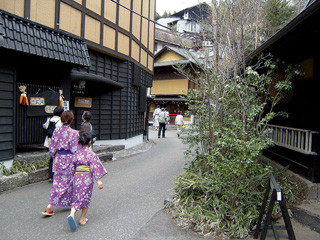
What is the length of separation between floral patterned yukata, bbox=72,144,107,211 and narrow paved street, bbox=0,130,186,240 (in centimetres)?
45

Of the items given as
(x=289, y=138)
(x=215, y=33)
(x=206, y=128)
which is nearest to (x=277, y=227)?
(x=206, y=128)

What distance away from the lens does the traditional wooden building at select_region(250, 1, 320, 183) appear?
450cm

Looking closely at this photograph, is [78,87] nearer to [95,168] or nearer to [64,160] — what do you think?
[64,160]

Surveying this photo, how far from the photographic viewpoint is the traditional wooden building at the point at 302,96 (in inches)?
177

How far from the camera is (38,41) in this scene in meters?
6.47

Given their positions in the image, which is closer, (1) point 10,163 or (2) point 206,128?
(2) point 206,128

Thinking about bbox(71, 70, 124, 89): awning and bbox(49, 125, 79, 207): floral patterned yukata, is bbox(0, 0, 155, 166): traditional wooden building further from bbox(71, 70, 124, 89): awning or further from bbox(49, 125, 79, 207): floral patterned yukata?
bbox(49, 125, 79, 207): floral patterned yukata

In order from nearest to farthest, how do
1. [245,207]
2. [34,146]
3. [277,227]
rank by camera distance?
1. [277,227]
2. [245,207]
3. [34,146]

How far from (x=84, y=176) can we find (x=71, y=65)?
491 centimetres

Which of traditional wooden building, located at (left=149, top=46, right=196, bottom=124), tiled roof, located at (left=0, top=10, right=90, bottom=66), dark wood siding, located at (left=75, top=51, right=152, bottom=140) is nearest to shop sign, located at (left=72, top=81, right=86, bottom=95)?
dark wood siding, located at (left=75, top=51, right=152, bottom=140)

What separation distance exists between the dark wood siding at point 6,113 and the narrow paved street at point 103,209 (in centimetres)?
109

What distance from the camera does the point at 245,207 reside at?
13.8 ft

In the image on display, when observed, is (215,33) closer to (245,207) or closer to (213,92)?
(213,92)

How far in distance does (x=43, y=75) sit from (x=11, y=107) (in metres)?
1.70
